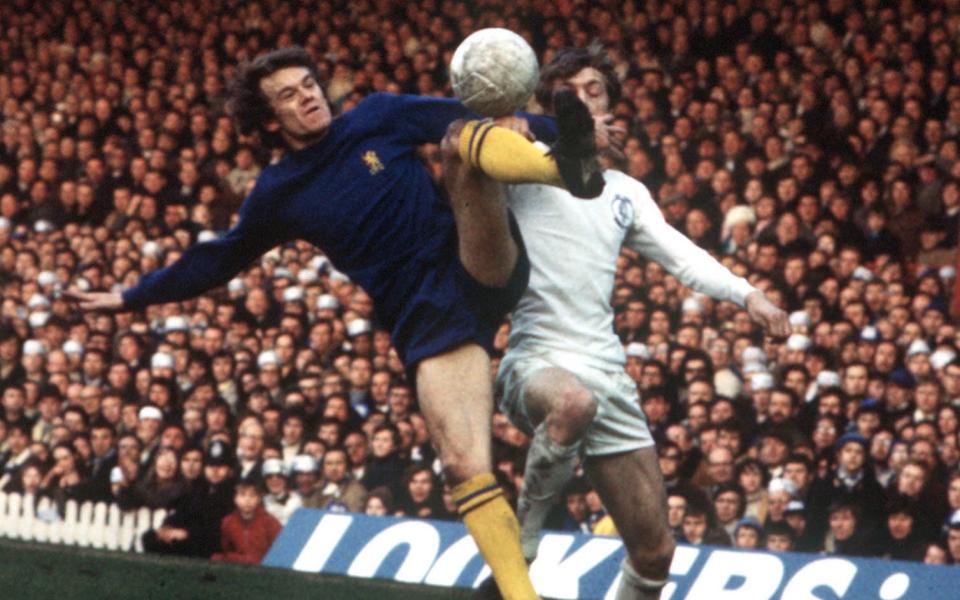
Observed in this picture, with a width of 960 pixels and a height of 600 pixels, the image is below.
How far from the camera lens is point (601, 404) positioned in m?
5.23

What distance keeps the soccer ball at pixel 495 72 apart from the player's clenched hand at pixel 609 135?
0.22 m

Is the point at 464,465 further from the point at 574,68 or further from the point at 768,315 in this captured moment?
the point at 574,68

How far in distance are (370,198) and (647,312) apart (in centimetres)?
540

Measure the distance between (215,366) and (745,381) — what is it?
3.89 m

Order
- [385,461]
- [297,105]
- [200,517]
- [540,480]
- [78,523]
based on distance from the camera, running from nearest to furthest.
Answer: [540,480]
[297,105]
[385,461]
[200,517]
[78,523]

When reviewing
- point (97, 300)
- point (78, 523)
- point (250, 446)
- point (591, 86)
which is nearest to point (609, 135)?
point (591, 86)

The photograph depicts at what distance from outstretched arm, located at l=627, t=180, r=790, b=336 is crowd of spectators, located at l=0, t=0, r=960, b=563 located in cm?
202

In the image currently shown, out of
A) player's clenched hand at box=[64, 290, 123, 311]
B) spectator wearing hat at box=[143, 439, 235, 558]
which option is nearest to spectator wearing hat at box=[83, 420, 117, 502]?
spectator wearing hat at box=[143, 439, 235, 558]

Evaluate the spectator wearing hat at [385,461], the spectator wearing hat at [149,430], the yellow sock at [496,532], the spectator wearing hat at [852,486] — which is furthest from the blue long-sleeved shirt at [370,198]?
the spectator wearing hat at [149,430]

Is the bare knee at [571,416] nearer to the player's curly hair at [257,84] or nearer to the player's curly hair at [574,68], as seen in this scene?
the player's curly hair at [574,68]

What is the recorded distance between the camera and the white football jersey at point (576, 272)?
530cm

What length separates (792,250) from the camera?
34.6 ft

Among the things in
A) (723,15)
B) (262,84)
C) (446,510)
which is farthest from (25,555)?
(723,15)

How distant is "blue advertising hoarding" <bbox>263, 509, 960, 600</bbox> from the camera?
7215 millimetres
